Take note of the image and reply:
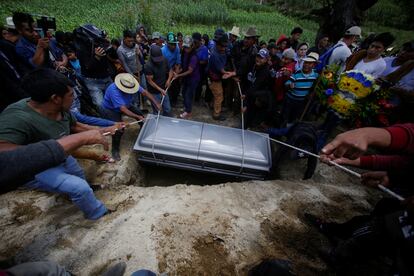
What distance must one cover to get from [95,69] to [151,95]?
1226 millimetres

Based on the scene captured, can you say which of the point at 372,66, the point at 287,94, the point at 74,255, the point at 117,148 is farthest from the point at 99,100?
the point at 372,66

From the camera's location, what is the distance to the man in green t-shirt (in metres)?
2.04

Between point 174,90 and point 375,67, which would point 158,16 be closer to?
point 174,90

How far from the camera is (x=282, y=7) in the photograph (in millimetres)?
27656

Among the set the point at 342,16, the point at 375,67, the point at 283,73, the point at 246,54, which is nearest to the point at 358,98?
the point at 375,67

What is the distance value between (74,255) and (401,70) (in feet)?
17.6

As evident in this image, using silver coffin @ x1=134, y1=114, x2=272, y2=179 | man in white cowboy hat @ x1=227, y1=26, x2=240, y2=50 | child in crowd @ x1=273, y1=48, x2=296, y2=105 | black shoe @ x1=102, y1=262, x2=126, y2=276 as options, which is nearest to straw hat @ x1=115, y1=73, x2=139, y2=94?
silver coffin @ x1=134, y1=114, x2=272, y2=179

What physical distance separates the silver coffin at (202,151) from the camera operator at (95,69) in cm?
149

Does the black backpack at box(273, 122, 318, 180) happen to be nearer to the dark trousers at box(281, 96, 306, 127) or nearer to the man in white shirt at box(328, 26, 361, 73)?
the dark trousers at box(281, 96, 306, 127)

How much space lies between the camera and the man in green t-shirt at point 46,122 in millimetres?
2037

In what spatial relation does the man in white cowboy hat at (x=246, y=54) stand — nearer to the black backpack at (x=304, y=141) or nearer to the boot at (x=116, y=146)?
the black backpack at (x=304, y=141)

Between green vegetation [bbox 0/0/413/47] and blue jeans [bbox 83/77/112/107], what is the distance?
8023 mm

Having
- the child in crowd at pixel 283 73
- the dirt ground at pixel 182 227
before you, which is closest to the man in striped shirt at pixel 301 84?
the child in crowd at pixel 283 73

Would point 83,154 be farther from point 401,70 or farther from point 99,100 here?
point 401,70
